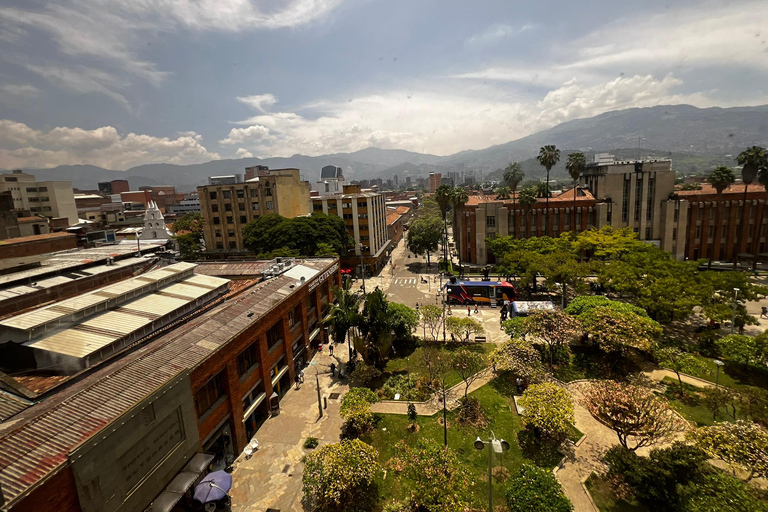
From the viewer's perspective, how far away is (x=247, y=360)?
77.7 feet

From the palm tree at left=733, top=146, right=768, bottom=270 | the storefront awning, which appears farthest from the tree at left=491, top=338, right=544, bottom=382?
the palm tree at left=733, top=146, right=768, bottom=270

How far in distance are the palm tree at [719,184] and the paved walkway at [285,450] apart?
223 ft

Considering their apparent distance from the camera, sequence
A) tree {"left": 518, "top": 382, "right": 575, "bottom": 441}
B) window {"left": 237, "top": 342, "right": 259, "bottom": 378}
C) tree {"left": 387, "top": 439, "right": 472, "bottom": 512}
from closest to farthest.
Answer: tree {"left": 387, "top": 439, "right": 472, "bottom": 512}
tree {"left": 518, "top": 382, "right": 575, "bottom": 441}
window {"left": 237, "top": 342, "right": 259, "bottom": 378}

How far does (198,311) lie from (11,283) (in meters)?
11.4

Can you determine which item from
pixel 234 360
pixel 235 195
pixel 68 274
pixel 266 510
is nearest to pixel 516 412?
pixel 266 510

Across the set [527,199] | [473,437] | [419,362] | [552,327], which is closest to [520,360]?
[552,327]

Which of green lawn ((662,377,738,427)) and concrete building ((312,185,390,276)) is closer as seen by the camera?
green lawn ((662,377,738,427))

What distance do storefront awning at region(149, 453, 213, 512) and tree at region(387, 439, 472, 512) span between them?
396 inches

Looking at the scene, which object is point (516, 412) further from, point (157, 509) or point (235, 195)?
point (235, 195)

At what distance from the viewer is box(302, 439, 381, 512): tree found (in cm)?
1639

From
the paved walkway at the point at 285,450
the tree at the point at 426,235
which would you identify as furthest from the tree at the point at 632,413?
the tree at the point at 426,235

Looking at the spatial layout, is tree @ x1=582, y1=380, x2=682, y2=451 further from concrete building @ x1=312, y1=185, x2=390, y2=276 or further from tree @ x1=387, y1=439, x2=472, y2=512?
concrete building @ x1=312, y1=185, x2=390, y2=276

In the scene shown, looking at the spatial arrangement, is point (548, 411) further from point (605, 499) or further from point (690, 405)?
point (690, 405)

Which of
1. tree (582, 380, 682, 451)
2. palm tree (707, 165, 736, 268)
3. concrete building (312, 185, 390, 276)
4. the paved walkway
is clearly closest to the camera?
tree (582, 380, 682, 451)
